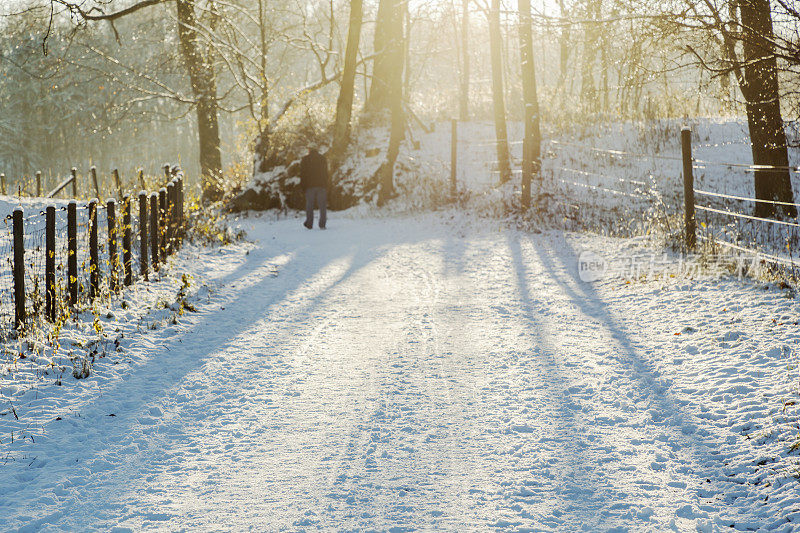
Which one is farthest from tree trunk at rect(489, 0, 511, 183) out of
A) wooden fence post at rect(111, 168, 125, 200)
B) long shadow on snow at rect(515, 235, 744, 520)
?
wooden fence post at rect(111, 168, 125, 200)

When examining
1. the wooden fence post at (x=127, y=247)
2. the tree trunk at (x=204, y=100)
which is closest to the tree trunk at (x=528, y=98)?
the wooden fence post at (x=127, y=247)

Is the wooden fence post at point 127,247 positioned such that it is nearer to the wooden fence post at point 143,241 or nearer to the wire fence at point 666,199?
the wooden fence post at point 143,241

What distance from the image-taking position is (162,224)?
10.8 meters

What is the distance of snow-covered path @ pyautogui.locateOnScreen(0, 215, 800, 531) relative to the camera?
11.9ft

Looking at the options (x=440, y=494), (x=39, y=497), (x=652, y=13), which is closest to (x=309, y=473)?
(x=440, y=494)

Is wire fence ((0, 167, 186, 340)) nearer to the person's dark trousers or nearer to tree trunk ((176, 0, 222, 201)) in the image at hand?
the person's dark trousers

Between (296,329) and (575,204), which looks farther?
(575,204)

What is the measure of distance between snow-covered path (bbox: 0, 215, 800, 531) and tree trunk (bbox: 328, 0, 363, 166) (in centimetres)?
1282

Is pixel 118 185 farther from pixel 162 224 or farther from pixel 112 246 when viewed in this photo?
pixel 112 246

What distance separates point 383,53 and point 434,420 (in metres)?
18.8

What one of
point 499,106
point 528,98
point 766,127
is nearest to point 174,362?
point 766,127

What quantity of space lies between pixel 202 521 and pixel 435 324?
14.1 feet

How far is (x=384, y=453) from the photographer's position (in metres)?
4.30

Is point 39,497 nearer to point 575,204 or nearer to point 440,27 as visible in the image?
point 575,204
